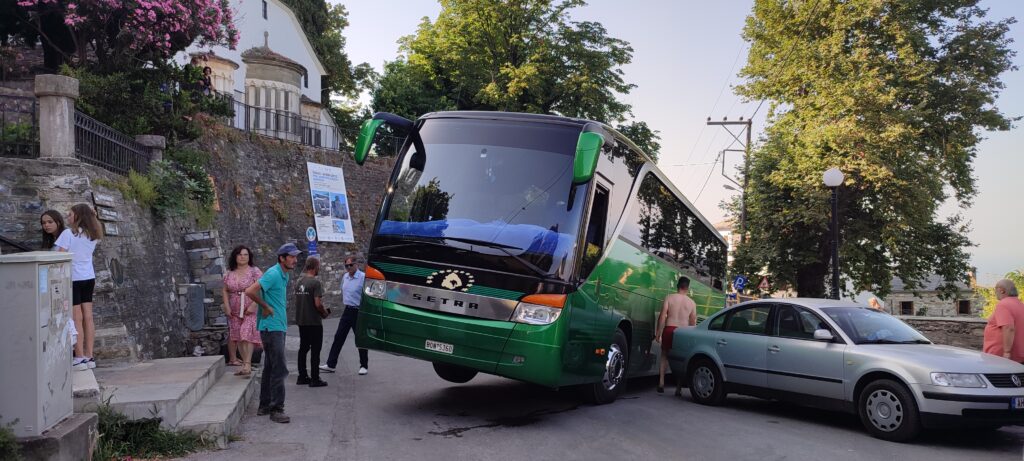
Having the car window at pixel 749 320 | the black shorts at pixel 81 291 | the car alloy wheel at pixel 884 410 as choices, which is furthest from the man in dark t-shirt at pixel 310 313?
the car alloy wheel at pixel 884 410

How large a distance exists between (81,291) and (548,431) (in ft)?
17.5

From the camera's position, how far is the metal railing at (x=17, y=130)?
10.6 metres

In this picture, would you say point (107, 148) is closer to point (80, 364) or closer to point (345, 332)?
point (345, 332)

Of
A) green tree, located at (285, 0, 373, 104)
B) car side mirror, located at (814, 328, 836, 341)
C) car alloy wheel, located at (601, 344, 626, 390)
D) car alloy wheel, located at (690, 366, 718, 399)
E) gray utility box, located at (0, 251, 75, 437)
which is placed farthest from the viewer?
green tree, located at (285, 0, 373, 104)

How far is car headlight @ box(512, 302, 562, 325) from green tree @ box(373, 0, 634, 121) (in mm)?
30376

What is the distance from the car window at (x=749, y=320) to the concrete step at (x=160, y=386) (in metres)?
6.63

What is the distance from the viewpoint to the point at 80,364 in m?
7.99

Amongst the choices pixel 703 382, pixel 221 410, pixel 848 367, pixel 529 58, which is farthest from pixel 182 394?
pixel 529 58

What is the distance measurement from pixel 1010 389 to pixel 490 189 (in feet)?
18.5

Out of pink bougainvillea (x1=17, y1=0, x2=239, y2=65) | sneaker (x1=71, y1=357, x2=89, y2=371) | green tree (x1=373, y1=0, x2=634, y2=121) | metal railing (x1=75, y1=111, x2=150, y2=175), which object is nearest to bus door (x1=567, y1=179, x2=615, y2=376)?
sneaker (x1=71, y1=357, x2=89, y2=371)

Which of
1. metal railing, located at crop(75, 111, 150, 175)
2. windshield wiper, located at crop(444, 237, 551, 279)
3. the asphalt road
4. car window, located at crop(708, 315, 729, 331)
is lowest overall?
the asphalt road

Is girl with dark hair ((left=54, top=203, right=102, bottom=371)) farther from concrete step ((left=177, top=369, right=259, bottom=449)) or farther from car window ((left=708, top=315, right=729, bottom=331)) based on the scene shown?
car window ((left=708, top=315, right=729, bottom=331))

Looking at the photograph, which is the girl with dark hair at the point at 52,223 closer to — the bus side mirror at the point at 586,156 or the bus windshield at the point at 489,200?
the bus windshield at the point at 489,200

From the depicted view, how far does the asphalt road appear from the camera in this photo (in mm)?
6980
